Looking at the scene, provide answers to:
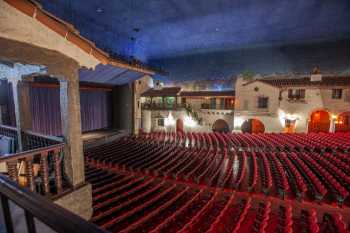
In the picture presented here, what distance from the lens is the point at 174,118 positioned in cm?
2400

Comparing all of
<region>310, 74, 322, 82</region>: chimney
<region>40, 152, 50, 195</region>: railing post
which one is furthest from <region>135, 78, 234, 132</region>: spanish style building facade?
<region>40, 152, 50, 195</region>: railing post

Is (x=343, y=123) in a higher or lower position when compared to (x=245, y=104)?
lower

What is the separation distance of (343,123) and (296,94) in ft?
17.1

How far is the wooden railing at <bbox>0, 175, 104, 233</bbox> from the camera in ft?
2.86

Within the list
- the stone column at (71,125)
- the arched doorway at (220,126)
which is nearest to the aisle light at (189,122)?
the arched doorway at (220,126)

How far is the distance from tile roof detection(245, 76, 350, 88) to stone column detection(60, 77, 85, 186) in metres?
19.7

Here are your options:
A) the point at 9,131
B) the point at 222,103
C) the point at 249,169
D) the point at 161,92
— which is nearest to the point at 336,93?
the point at 222,103

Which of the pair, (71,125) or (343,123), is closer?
(71,125)

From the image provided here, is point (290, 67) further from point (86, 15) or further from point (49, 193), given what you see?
point (49, 193)

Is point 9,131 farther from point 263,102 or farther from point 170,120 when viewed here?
point 263,102

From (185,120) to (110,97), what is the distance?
9618mm

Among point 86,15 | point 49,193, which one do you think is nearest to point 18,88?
point 49,193

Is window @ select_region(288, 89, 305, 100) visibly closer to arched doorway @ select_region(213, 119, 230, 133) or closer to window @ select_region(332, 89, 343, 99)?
window @ select_region(332, 89, 343, 99)

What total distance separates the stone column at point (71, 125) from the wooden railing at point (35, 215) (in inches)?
112
